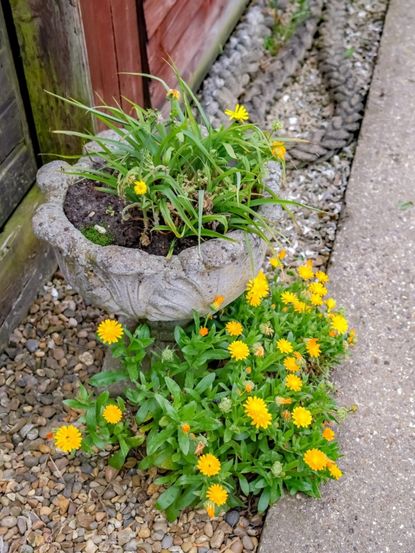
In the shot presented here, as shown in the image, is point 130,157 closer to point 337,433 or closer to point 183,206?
point 183,206

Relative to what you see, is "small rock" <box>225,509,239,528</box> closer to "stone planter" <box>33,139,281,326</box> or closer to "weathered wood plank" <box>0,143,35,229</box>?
"stone planter" <box>33,139,281,326</box>

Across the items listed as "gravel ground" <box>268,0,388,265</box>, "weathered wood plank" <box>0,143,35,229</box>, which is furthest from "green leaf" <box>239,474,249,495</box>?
"weathered wood plank" <box>0,143,35,229</box>

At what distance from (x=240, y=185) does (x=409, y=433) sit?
3.87ft

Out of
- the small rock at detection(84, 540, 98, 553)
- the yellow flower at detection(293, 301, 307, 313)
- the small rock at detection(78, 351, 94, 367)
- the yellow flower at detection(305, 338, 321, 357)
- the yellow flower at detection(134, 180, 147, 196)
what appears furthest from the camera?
the small rock at detection(78, 351, 94, 367)

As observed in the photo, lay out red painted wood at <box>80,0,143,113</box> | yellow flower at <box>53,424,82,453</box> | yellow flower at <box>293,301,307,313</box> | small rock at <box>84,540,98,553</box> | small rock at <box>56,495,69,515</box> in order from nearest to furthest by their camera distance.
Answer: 1. yellow flower at <box>53,424,82,453</box>
2. small rock at <box>84,540,98,553</box>
3. small rock at <box>56,495,69,515</box>
4. yellow flower at <box>293,301,307,313</box>
5. red painted wood at <box>80,0,143,113</box>

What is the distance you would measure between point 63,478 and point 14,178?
125 cm

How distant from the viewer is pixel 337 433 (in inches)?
103

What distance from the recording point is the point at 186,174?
91.2 inches

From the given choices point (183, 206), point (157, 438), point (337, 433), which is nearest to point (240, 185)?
point (183, 206)

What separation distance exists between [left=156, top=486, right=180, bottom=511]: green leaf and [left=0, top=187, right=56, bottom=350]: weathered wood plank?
1001 millimetres

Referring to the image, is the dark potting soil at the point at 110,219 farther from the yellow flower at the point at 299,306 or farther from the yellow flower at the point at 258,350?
the yellow flower at the point at 299,306

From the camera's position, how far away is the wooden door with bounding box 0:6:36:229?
8.87 ft

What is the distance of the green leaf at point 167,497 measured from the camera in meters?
2.29

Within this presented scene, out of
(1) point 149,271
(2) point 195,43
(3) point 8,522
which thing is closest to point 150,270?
(1) point 149,271
